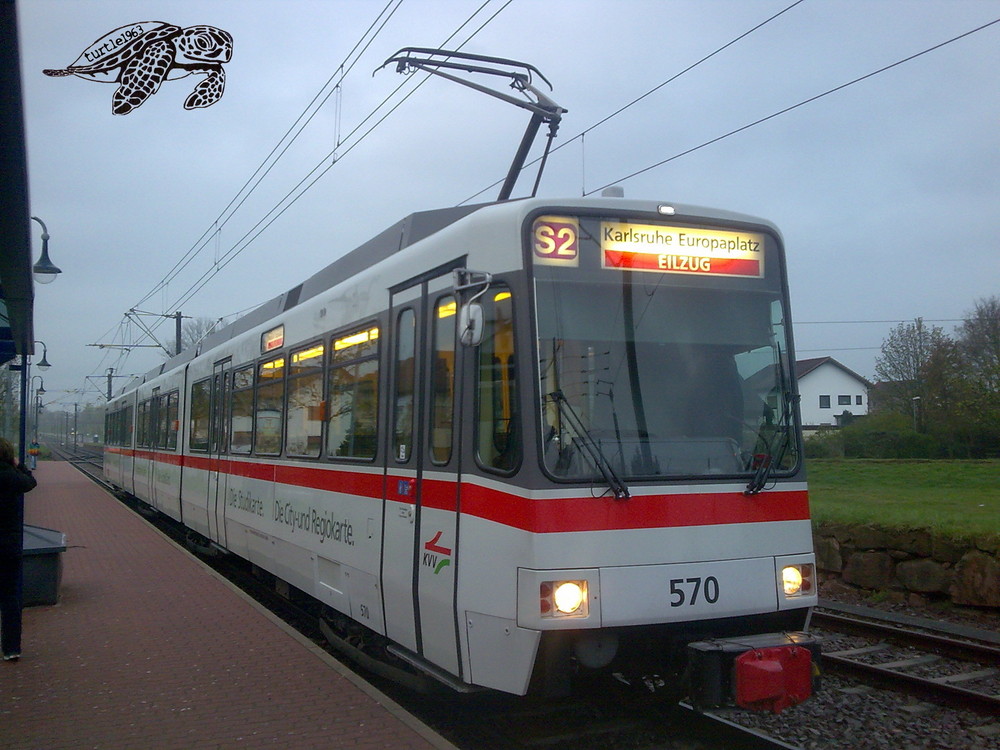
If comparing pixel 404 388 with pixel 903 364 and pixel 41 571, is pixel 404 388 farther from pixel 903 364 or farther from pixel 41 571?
pixel 903 364

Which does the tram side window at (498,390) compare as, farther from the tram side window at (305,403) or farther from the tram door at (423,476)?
the tram side window at (305,403)

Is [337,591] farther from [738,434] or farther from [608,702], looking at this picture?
[738,434]

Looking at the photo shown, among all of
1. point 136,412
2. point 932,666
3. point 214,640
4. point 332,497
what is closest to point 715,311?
point 332,497

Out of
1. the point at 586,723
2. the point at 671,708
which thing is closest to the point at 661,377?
the point at 671,708

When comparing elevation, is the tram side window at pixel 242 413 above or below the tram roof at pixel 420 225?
below

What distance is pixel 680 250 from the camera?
5.68 meters

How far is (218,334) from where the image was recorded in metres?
14.0

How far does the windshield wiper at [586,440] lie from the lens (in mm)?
5078

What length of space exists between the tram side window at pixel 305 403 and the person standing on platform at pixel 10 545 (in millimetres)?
2206

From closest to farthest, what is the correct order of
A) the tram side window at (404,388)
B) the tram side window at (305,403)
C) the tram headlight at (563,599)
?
the tram headlight at (563,599) < the tram side window at (404,388) < the tram side window at (305,403)

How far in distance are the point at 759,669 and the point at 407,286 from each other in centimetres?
338

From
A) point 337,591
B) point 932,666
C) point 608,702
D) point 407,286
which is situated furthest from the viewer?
point 932,666

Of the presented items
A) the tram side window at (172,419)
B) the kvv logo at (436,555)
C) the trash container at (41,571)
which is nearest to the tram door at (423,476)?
the kvv logo at (436,555)

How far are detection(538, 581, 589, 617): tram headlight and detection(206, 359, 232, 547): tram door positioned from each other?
24.2 ft
